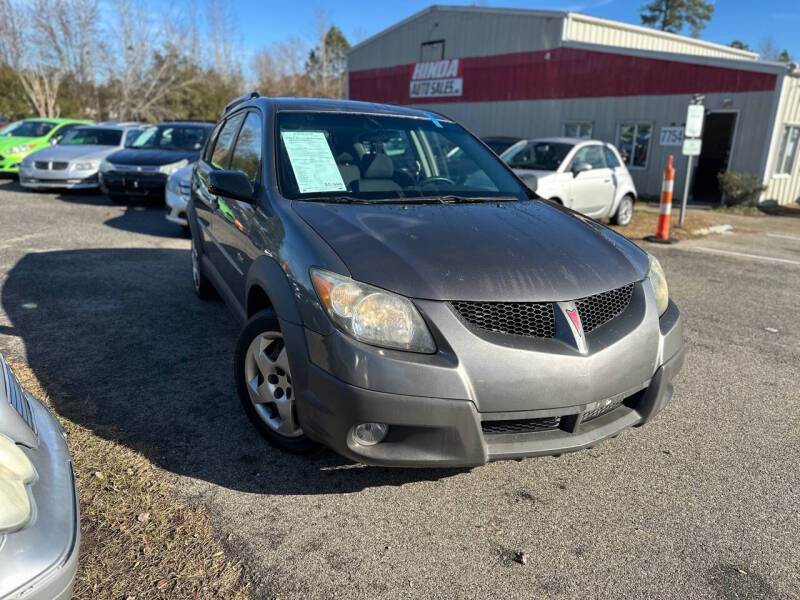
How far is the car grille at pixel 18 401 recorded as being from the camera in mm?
1864

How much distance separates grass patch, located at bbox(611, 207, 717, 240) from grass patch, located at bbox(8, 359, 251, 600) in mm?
8669

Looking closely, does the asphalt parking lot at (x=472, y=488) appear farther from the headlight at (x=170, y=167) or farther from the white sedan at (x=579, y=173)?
the headlight at (x=170, y=167)

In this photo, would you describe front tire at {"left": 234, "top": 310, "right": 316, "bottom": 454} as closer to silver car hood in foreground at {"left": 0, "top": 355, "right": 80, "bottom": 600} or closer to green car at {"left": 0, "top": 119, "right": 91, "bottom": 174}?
silver car hood in foreground at {"left": 0, "top": 355, "right": 80, "bottom": 600}

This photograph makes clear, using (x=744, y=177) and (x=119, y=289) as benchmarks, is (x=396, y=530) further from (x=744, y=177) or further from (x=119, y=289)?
(x=744, y=177)

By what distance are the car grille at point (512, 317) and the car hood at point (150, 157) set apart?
8.68 meters

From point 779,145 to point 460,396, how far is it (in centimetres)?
1658

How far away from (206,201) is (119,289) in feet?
5.93

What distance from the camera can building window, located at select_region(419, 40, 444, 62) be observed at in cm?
2248

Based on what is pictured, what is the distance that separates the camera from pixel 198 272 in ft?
16.2

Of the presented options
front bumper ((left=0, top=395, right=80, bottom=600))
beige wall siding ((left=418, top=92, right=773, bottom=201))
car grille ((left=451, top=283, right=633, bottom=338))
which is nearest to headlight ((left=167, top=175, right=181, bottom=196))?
front bumper ((left=0, top=395, right=80, bottom=600))

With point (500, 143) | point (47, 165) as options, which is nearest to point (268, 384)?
point (500, 143)

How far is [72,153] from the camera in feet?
37.1

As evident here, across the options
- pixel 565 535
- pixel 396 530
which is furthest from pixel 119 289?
pixel 565 535

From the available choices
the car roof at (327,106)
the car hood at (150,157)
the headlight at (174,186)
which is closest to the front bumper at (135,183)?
the car hood at (150,157)
